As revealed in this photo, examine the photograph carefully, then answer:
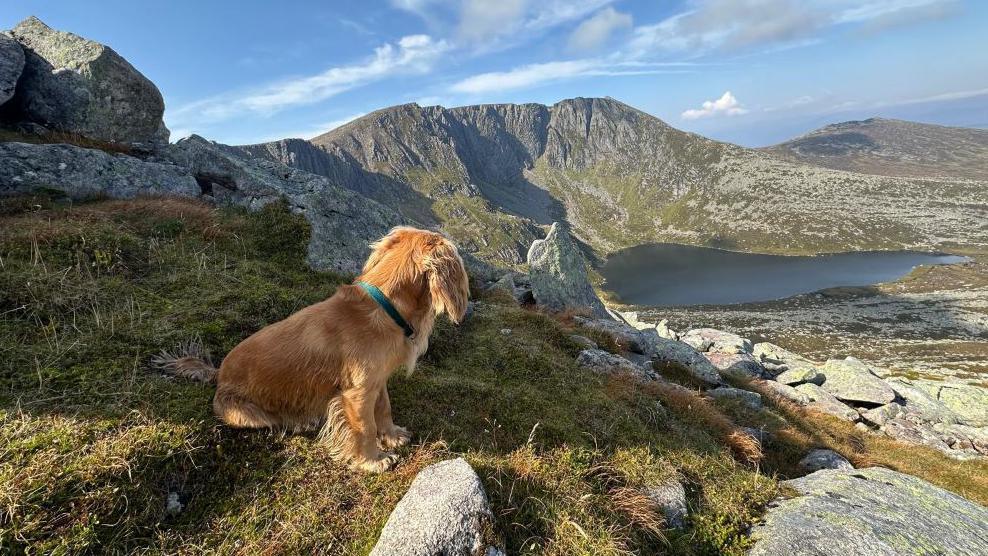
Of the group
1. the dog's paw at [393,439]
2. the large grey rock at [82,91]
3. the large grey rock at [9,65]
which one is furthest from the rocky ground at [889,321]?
the large grey rock at [9,65]

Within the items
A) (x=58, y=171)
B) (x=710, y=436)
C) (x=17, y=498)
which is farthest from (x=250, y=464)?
(x=58, y=171)

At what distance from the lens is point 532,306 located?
2031 centimetres

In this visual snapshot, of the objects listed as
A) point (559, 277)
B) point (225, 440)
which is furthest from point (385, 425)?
point (559, 277)

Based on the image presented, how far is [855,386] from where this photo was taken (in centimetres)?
2402

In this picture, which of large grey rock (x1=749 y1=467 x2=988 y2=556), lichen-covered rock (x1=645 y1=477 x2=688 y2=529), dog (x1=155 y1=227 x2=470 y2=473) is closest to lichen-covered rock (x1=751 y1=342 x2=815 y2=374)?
large grey rock (x1=749 y1=467 x2=988 y2=556)

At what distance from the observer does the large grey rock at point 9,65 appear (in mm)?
14992

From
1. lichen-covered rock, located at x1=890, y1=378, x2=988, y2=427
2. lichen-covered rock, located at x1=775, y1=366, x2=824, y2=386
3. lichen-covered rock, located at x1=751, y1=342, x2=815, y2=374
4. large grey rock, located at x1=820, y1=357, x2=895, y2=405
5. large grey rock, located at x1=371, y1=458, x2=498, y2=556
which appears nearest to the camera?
large grey rock, located at x1=371, y1=458, x2=498, y2=556

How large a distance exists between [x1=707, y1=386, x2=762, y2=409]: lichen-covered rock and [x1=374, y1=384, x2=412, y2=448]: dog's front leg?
1274 centimetres

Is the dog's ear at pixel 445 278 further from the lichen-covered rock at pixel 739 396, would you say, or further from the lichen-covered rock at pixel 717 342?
the lichen-covered rock at pixel 717 342

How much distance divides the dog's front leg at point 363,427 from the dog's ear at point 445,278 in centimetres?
140

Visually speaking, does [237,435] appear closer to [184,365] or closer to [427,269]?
[184,365]

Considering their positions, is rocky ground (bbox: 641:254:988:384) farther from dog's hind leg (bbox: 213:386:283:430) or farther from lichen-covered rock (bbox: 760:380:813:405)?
dog's hind leg (bbox: 213:386:283:430)

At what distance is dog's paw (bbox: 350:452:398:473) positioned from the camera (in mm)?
5336

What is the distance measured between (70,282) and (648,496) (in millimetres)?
10887
